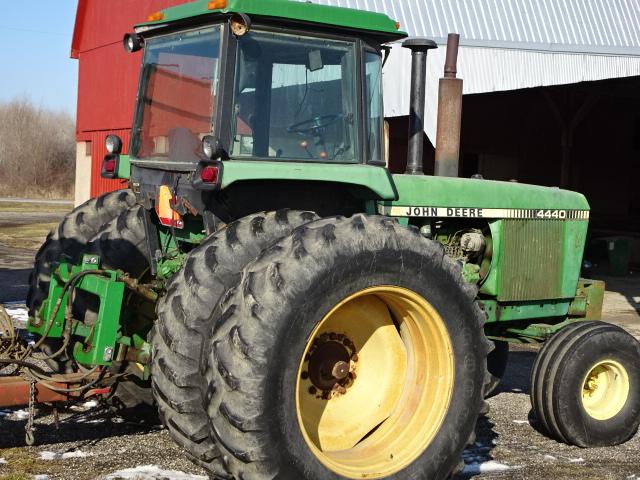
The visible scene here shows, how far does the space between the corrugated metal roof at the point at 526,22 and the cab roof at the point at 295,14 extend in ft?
31.0

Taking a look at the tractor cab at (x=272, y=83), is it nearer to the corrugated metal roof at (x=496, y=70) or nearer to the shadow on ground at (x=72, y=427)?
the shadow on ground at (x=72, y=427)

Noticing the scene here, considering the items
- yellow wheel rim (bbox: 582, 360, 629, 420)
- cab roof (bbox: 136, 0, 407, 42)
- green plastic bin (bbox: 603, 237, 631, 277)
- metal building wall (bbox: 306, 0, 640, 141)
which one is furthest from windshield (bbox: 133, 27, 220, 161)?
green plastic bin (bbox: 603, 237, 631, 277)

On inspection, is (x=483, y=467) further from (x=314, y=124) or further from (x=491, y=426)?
(x=314, y=124)

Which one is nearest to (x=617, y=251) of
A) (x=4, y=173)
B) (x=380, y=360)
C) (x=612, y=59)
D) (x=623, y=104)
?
(x=612, y=59)

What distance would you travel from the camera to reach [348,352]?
4.75 meters

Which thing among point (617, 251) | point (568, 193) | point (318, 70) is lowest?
point (617, 251)

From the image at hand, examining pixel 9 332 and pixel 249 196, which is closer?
pixel 249 196

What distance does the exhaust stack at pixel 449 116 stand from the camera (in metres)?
8.61

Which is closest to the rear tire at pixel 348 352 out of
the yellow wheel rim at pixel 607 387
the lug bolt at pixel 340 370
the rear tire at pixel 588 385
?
the lug bolt at pixel 340 370

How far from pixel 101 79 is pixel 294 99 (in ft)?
60.9

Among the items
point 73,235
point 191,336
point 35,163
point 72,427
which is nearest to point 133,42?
point 73,235

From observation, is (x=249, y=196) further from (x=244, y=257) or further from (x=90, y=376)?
(x=90, y=376)

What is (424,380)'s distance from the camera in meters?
4.73

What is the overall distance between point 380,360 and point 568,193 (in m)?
2.54
